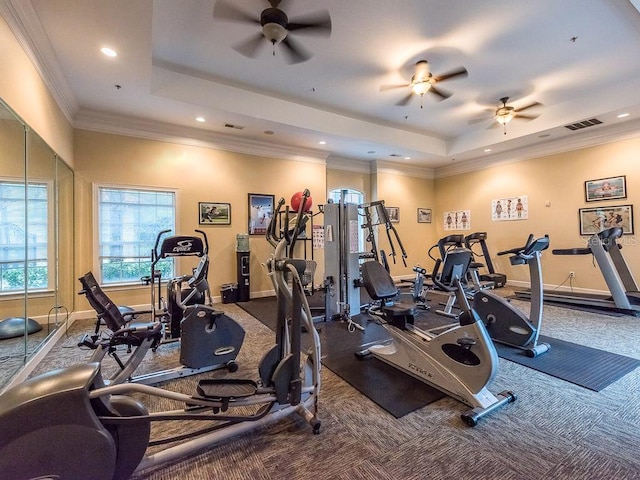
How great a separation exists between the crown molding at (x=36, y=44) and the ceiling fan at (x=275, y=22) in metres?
1.60

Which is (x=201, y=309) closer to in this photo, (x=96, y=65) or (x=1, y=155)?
(x=1, y=155)

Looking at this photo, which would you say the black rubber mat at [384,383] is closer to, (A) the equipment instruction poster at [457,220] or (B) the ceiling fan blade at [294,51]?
(B) the ceiling fan blade at [294,51]

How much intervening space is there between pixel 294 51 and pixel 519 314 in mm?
3847

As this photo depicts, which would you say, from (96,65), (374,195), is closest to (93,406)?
(96,65)

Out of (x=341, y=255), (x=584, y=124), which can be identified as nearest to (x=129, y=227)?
(x=341, y=255)

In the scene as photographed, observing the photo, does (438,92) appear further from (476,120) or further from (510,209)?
(510,209)

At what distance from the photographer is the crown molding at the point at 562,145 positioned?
18.2ft

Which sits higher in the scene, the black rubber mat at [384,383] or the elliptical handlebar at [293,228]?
the elliptical handlebar at [293,228]

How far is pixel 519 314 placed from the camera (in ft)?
10.7

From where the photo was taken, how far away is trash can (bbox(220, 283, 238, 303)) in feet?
19.1

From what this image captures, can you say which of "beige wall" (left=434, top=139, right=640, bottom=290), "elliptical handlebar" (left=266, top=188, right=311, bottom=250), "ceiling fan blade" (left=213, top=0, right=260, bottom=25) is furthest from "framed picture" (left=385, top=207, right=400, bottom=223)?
"elliptical handlebar" (left=266, top=188, right=311, bottom=250)

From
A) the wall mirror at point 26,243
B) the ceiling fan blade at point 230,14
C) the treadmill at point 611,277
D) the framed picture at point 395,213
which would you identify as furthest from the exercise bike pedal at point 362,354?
the framed picture at point 395,213

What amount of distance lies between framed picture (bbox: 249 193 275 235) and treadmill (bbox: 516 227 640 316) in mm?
5479

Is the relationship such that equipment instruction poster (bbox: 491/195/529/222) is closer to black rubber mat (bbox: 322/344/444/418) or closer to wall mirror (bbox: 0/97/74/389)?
black rubber mat (bbox: 322/344/444/418)
